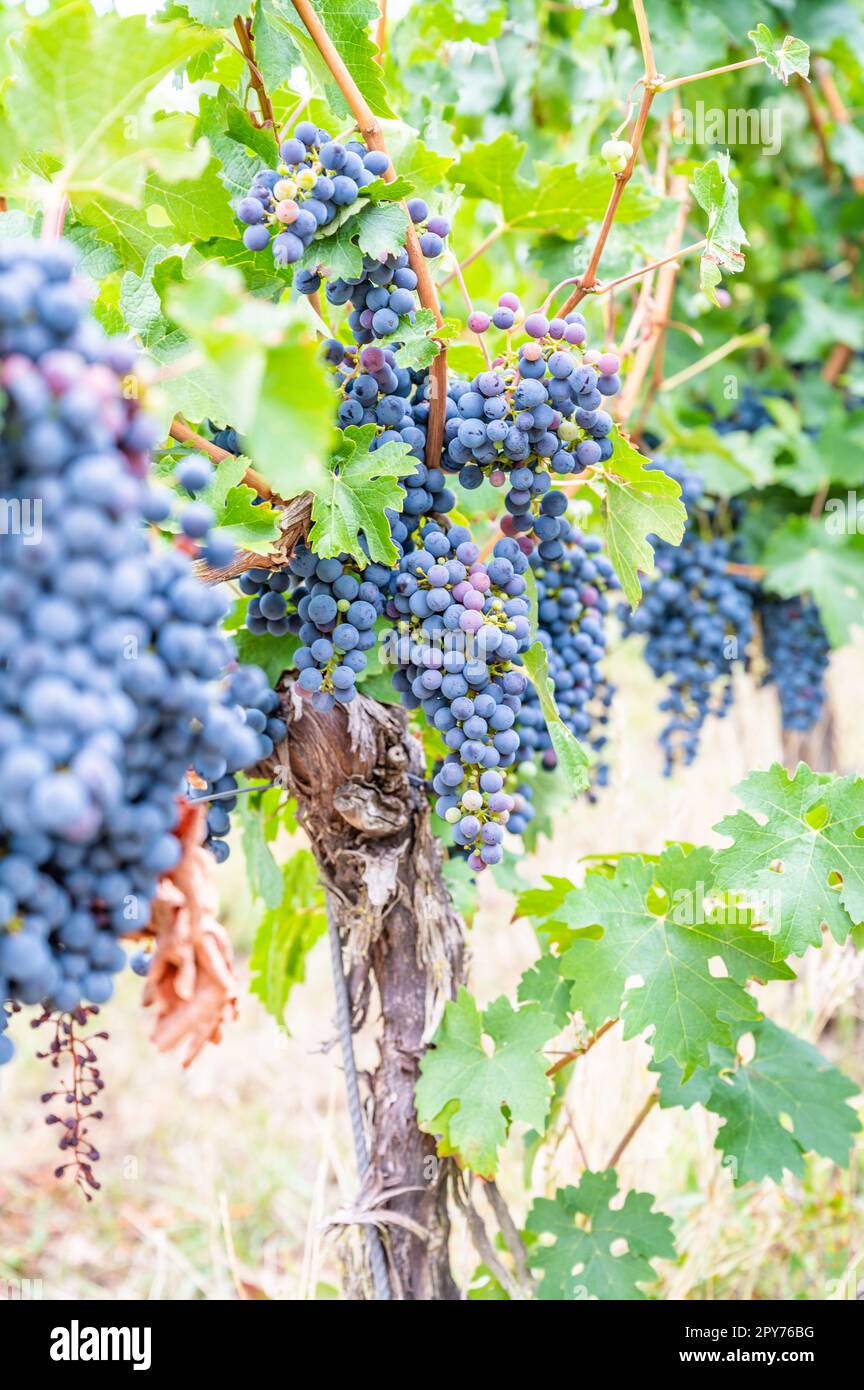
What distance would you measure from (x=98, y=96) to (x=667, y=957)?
1.11m

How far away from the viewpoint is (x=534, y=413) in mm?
1163

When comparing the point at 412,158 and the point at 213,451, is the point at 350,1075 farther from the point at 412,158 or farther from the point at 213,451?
the point at 412,158

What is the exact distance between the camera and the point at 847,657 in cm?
540

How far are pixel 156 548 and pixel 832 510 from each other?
2215mm

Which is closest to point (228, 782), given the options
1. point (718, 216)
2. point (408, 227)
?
point (408, 227)

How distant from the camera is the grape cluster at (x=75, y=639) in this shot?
0.59 meters

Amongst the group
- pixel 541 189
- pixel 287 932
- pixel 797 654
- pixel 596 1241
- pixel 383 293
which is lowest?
pixel 596 1241

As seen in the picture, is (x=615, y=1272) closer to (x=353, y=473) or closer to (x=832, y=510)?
(x=353, y=473)

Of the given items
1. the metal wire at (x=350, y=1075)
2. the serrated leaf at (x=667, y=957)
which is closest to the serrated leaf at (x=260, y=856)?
the metal wire at (x=350, y=1075)

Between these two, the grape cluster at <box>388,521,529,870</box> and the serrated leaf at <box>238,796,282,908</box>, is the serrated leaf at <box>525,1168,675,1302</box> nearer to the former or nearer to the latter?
the serrated leaf at <box>238,796,282,908</box>

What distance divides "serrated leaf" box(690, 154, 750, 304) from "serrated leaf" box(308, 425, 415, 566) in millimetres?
413

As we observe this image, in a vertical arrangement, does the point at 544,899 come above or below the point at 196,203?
below

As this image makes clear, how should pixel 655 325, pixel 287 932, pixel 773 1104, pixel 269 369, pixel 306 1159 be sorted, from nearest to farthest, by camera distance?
1. pixel 269 369
2. pixel 773 1104
3. pixel 287 932
4. pixel 655 325
5. pixel 306 1159

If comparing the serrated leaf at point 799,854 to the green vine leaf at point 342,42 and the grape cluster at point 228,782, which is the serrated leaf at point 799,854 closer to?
the grape cluster at point 228,782
